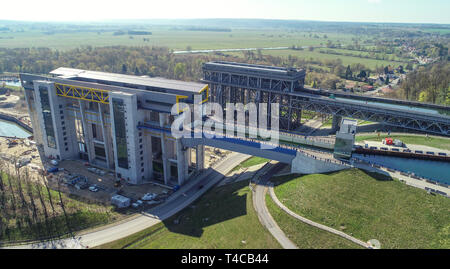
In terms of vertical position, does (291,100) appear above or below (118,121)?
below

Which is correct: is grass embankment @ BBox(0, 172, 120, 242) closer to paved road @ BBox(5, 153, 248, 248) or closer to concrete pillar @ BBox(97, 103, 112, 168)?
paved road @ BBox(5, 153, 248, 248)

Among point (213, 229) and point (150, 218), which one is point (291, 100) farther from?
point (150, 218)

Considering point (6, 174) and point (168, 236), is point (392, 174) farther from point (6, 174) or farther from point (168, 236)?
point (6, 174)

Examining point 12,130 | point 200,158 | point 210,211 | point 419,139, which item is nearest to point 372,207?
point 210,211
